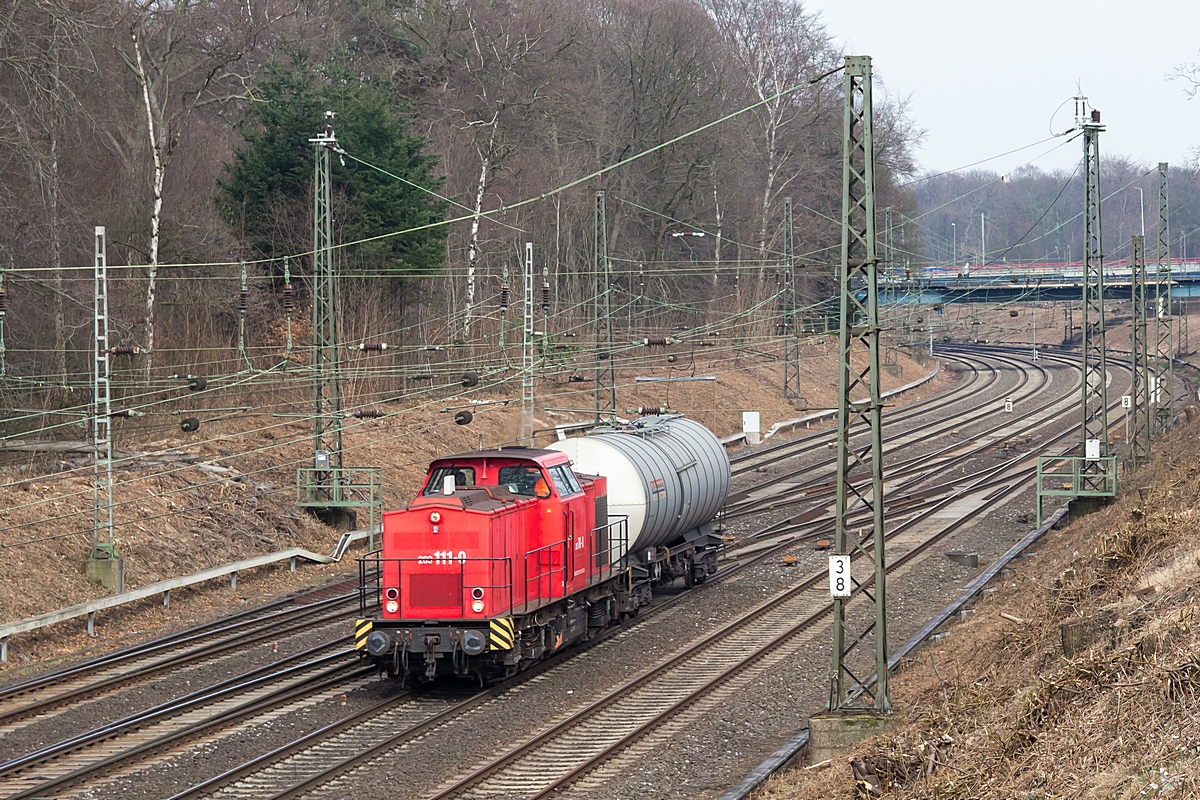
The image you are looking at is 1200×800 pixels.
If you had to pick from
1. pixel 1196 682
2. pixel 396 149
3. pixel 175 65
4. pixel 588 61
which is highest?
pixel 588 61

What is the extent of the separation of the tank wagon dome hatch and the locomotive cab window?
3.20 m

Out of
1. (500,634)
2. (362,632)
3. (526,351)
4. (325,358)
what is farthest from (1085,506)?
(362,632)

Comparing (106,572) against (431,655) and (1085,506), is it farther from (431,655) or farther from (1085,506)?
(1085,506)

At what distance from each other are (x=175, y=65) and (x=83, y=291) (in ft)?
48.7

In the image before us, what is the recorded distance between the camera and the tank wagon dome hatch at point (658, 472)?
22.4 metres

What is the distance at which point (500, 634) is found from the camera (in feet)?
56.6

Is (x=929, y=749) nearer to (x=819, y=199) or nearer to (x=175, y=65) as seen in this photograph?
(x=175, y=65)

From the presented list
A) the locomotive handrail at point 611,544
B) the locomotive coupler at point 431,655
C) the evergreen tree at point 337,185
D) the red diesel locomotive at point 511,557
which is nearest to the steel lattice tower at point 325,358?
the red diesel locomotive at point 511,557

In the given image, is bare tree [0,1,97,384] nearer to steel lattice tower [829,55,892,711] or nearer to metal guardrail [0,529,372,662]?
metal guardrail [0,529,372,662]

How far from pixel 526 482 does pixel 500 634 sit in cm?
279

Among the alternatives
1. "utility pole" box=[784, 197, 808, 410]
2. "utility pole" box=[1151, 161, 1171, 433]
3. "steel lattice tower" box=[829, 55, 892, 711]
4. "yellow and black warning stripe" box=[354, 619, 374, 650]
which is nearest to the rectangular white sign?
"steel lattice tower" box=[829, 55, 892, 711]

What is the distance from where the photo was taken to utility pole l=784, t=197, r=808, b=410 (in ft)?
164

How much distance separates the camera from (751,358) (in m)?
65.4

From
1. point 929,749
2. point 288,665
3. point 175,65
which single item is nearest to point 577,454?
point 288,665
